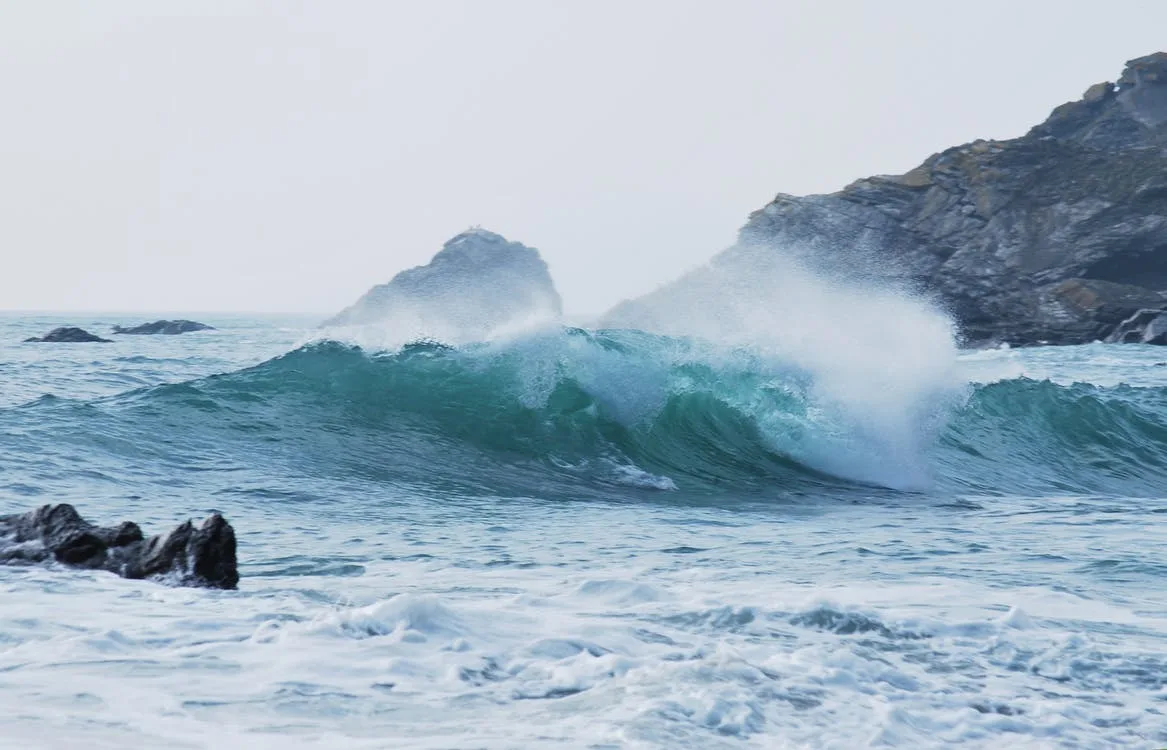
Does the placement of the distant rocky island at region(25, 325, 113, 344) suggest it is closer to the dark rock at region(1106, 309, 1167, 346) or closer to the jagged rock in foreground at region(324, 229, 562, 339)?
the jagged rock in foreground at region(324, 229, 562, 339)

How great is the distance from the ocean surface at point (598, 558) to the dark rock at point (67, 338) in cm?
2818

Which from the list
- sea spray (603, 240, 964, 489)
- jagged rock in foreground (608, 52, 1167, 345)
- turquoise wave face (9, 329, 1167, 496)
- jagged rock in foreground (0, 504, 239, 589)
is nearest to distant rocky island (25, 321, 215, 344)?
jagged rock in foreground (608, 52, 1167, 345)

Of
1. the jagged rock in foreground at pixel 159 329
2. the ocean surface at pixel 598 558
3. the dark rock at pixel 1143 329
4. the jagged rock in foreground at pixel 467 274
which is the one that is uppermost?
the jagged rock in foreground at pixel 467 274

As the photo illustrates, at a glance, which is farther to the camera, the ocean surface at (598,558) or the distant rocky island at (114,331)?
the distant rocky island at (114,331)

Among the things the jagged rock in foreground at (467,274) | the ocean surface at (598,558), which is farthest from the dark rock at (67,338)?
the jagged rock in foreground at (467,274)

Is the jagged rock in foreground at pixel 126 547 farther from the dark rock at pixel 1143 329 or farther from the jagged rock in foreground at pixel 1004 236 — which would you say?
the dark rock at pixel 1143 329

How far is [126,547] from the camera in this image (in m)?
6.07

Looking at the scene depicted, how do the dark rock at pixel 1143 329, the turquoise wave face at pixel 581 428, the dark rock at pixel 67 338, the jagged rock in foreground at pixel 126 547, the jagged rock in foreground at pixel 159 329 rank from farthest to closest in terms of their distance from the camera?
the jagged rock in foreground at pixel 159 329 < the dark rock at pixel 67 338 < the dark rock at pixel 1143 329 < the turquoise wave face at pixel 581 428 < the jagged rock in foreground at pixel 126 547

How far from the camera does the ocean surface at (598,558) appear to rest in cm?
401

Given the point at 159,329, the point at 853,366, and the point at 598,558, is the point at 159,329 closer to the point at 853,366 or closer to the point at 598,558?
the point at 853,366

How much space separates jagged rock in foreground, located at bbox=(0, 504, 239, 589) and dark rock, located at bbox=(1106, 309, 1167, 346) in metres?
42.2

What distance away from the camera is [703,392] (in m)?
14.1

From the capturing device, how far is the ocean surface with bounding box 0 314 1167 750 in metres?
4.01

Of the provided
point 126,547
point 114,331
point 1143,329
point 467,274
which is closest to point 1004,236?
point 1143,329
